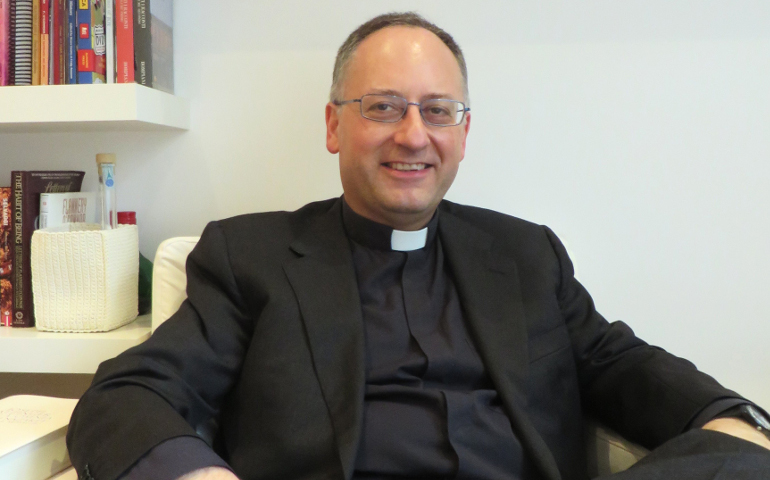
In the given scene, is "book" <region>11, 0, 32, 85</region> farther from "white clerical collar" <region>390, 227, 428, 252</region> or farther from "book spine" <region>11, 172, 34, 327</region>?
"white clerical collar" <region>390, 227, 428, 252</region>

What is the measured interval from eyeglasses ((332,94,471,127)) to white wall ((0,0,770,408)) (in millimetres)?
418

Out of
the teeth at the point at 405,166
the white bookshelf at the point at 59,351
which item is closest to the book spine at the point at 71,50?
→ the white bookshelf at the point at 59,351

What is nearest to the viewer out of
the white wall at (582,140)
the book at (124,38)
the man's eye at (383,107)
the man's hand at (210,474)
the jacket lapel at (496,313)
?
the man's hand at (210,474)

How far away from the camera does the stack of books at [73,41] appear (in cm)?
147

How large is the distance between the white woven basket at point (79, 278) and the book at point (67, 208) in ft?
0.09

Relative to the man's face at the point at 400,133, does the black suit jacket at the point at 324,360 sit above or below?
below

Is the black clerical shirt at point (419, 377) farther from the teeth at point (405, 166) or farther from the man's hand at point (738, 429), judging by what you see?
the man's hand at point (738, 429)

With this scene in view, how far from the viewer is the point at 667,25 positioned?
1.61m

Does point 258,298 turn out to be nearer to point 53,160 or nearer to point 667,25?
point 53,160

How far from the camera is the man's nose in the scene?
122 centimetres

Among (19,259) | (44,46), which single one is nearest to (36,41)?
(44,46)

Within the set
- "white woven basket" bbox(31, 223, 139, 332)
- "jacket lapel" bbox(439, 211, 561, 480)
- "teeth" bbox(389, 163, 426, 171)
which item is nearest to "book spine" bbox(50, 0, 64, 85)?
"white woven basket" bbox(31, 223, 139, 332)

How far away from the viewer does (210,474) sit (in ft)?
3.03

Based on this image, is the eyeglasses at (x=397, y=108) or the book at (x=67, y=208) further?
the book at (x=67, y=208)
